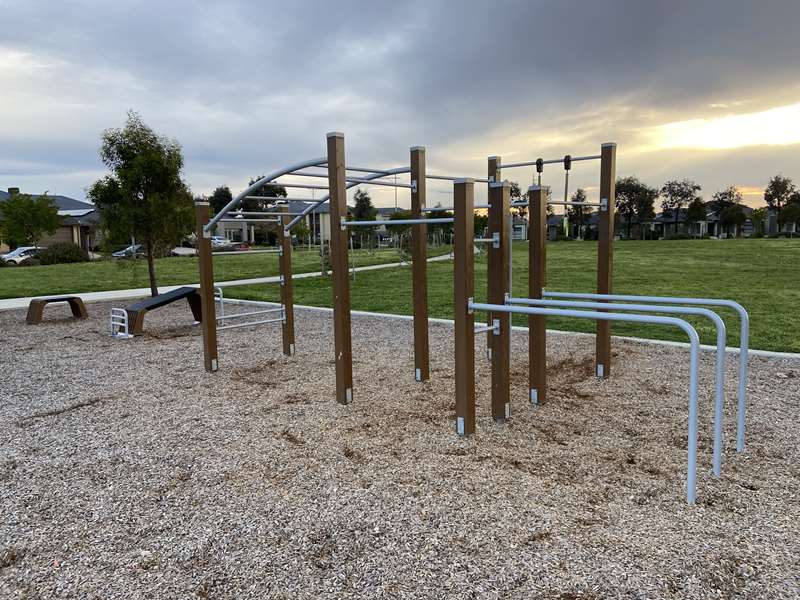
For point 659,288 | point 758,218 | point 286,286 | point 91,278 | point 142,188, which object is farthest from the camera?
point 758,218

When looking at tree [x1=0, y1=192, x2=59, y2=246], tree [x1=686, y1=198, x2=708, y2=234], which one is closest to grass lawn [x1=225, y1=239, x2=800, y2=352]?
tree [x1=0, y1=192, x2=59, y2=246]

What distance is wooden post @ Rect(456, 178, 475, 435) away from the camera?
3621 millimetres

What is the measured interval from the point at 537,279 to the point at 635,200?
59.4 m

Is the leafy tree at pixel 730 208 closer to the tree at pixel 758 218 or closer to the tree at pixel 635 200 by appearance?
the tree at pixel 758 218

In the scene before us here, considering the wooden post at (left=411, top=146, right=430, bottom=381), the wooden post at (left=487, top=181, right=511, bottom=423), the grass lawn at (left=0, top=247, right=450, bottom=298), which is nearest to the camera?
the wooden post at (left=487, top=181, right=511, bottom=423)

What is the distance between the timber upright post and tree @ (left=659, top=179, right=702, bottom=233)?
69.2m

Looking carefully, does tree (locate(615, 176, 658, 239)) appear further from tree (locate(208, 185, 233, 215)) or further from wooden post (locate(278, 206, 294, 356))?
wooden post (locate(278, 206, 294, 356))

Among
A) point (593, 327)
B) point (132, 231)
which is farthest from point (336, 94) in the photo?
point (593, 327)

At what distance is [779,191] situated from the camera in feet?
214

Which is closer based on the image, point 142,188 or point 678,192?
point 142,188

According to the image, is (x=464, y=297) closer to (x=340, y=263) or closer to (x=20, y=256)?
(x=340, y=263)

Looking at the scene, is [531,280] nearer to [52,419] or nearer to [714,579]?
[714,579]

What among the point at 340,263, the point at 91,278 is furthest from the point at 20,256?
the point at 340,263

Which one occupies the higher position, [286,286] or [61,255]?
[61,255]
